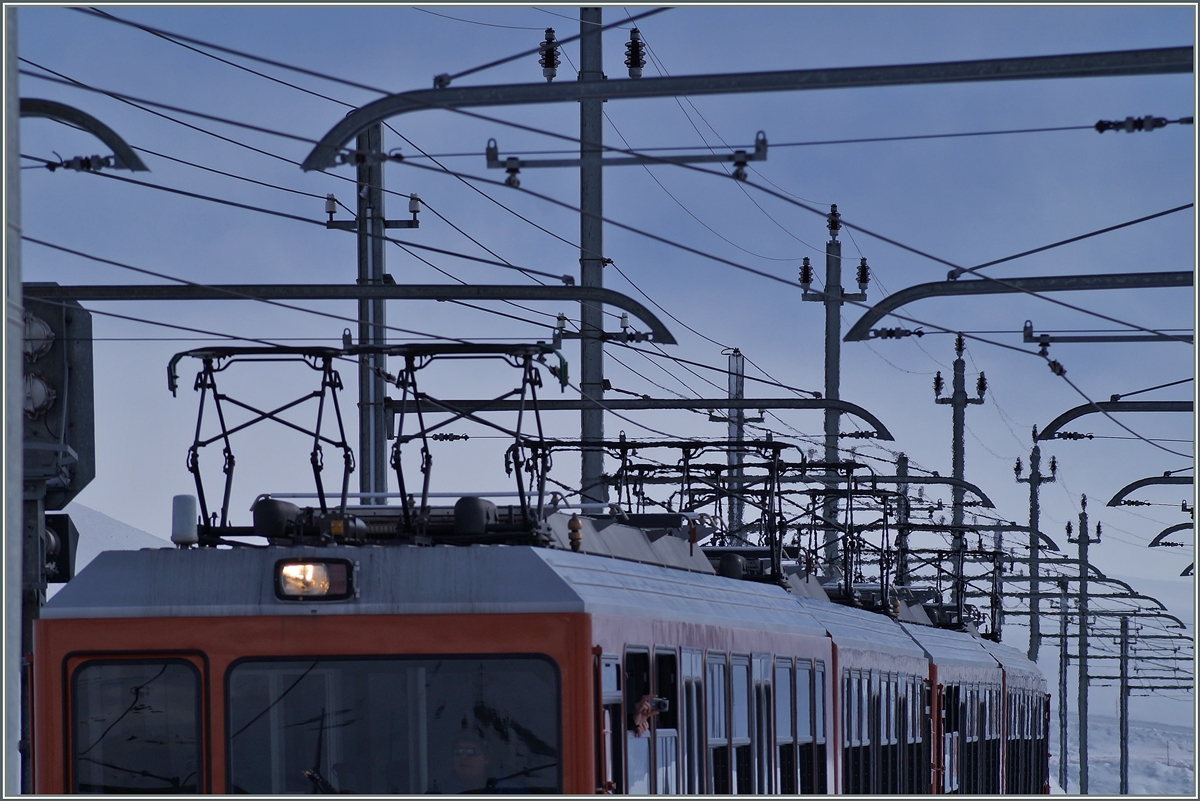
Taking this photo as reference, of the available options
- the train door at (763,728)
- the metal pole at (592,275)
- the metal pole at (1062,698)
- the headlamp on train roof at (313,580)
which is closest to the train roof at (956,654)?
the metal pole at (592,275)

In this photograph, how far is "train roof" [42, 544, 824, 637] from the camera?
891 cm

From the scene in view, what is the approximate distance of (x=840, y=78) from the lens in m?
9.70

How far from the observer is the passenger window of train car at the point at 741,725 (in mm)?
11133

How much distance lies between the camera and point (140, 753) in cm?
885

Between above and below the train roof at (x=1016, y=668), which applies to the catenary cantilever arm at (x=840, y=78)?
above

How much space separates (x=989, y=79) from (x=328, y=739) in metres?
4.55

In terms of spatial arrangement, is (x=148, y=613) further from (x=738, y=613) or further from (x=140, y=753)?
(x=738, y=613)

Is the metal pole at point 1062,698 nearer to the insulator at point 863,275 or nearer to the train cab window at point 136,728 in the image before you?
the insulator at point 863,275

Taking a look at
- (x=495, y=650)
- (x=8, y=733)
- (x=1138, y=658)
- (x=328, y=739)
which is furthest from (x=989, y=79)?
(x=1138, y=658)

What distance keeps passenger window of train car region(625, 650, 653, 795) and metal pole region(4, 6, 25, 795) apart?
3337 millimetres

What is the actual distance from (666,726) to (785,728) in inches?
105

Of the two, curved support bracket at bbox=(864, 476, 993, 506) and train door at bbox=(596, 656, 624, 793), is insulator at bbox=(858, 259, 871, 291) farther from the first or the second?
train door at bbox=(596, 656, 624, 793)

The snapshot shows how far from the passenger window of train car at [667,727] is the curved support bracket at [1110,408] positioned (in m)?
9.44

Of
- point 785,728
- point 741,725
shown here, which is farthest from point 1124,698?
point 741,725
